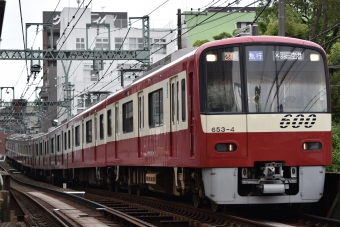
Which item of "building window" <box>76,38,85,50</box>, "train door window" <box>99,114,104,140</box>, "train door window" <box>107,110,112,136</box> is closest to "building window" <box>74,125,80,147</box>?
"train door window" <box>99,114,104,140</box>

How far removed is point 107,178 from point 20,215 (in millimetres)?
5094

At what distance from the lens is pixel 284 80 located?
38.9ft

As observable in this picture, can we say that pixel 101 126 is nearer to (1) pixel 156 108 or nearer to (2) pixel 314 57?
(1) pixel 156 108

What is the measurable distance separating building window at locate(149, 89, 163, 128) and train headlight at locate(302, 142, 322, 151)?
328 cm

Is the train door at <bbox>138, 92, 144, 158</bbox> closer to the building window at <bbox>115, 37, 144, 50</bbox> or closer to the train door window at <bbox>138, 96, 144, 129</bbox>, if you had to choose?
the train door window at <bbox>138, 96, 144, 129</bbox>

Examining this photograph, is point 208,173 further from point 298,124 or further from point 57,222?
point 57,222

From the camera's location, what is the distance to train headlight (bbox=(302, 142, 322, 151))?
11.7 meters

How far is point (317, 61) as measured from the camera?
12.0 meters

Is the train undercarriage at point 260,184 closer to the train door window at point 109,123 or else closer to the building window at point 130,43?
the train door window at point 109,123

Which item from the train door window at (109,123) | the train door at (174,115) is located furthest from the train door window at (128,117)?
the train door at (174,115)

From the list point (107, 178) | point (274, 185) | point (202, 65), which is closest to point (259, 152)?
point (274, 185)

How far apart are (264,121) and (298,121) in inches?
20.9

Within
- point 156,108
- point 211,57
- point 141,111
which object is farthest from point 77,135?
point 211,57

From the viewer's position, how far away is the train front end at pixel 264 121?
1150cm
